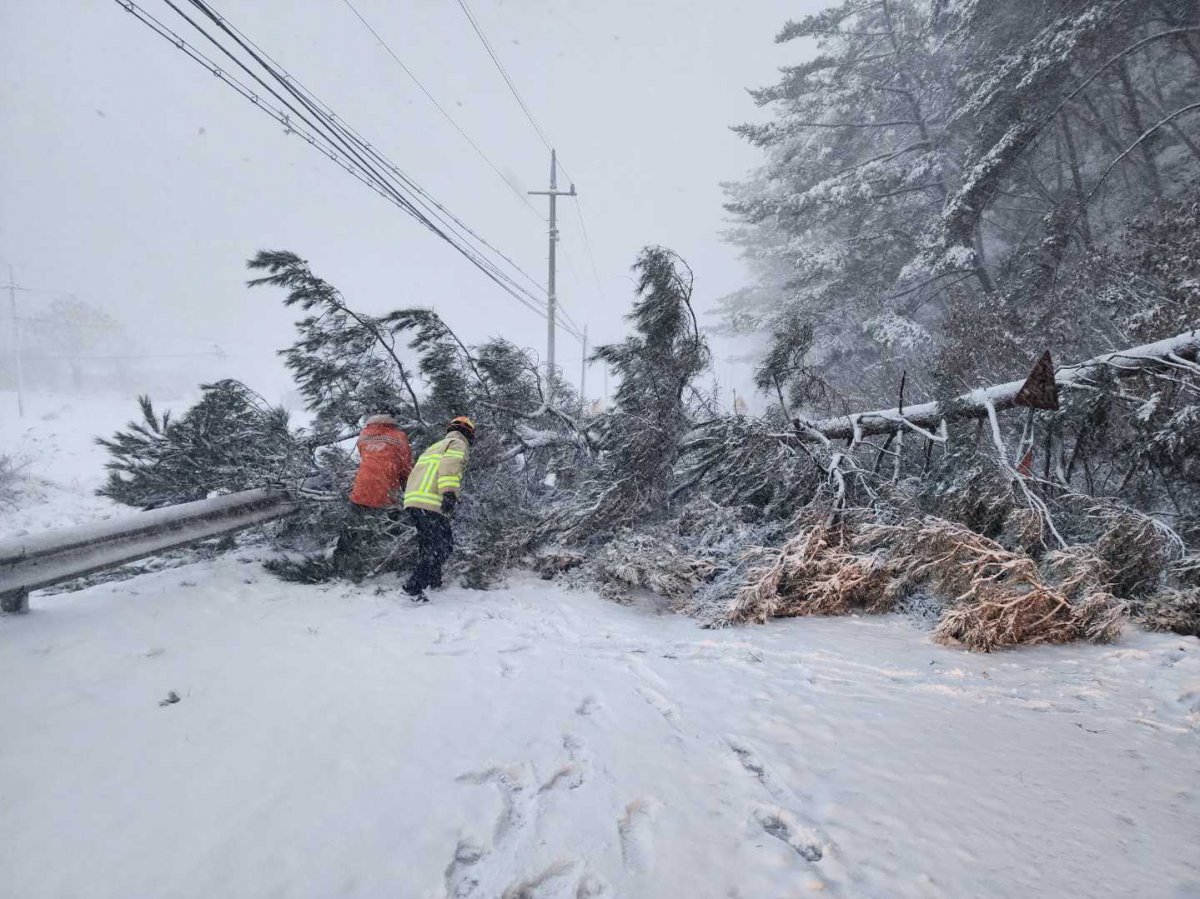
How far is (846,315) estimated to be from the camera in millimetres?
15984

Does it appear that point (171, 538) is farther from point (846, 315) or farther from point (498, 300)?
point (498, 300)

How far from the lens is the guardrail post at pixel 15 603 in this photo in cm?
328

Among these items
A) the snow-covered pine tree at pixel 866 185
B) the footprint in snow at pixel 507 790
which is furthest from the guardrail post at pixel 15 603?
the snow-covered pine tree at pixel 866 185

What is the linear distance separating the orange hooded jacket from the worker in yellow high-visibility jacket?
402mm

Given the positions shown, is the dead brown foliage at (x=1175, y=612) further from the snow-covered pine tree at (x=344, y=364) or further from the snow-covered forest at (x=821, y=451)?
the snow-covered pine tree at (x=344, y=364)

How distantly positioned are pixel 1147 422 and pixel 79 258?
20331 centimetres

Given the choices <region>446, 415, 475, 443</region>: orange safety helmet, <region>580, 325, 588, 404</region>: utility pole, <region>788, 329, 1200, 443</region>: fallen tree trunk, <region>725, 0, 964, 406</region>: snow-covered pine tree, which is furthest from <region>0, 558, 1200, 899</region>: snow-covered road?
<region>725, 0, 964, 406</region>: snow-covered pine tree

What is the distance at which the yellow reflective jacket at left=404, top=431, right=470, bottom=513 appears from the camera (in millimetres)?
4805

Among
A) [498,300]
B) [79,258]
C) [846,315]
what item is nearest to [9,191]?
[79,258]

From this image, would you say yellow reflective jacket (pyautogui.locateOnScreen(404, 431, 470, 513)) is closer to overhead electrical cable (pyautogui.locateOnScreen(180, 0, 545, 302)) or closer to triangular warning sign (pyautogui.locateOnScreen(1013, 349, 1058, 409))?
overhead electrical cable (pyautogui.locateOnScreen(180, 0, 545, 302))

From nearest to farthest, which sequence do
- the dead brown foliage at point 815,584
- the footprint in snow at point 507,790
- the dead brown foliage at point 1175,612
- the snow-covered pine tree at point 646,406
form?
the footprint in snow at point 507,790 → the dead brown foliage at point 1175,612 → the dead brown foliage at point 815,584 → the snow-covered pine tree at point 646,406

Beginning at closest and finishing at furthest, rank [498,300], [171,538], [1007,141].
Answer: [171,538]
[1007,141]
[498,300]

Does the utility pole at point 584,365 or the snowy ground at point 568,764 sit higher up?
the utility pole at point 584,365

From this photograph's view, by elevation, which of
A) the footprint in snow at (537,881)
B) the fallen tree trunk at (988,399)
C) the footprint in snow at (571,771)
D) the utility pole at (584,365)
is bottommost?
the footprint in snow at (537,881)
